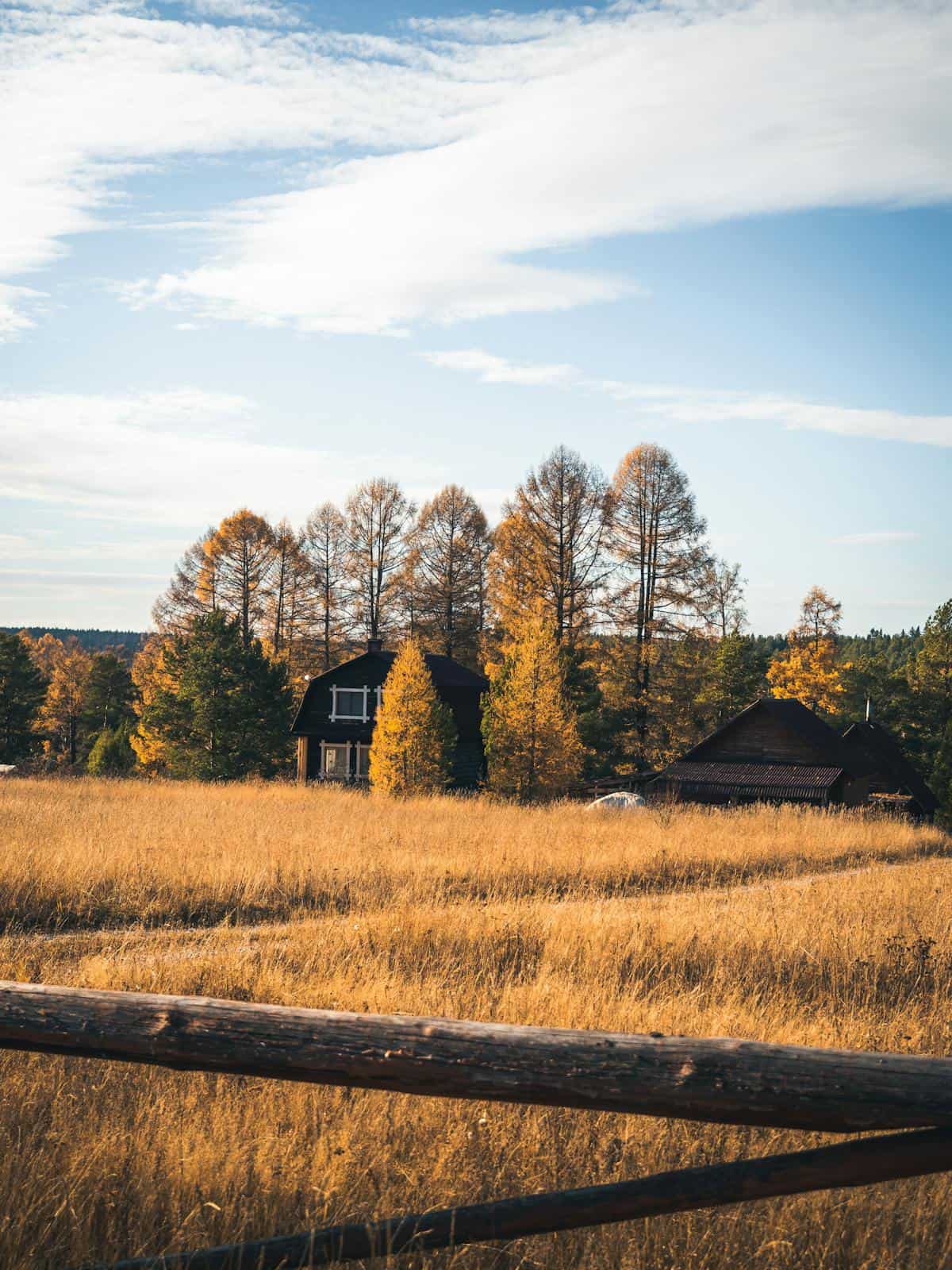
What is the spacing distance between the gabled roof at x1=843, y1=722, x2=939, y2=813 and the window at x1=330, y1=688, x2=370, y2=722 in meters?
19.8

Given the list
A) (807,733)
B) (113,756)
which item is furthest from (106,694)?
(807,733)

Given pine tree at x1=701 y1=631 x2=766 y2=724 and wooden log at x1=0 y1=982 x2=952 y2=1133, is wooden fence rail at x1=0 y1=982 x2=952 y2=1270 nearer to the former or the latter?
wooden log at x1=0 y1=982 x2=952 y2=1133

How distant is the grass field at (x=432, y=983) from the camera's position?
13.9 ft

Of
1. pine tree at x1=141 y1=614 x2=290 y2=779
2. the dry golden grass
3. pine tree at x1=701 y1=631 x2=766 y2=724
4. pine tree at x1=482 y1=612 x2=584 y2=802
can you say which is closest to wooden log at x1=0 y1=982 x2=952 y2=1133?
the dry golden grass

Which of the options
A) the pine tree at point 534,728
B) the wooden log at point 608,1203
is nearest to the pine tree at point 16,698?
the pine tree at point 534,728

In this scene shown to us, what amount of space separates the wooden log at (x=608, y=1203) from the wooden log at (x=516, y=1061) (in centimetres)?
18

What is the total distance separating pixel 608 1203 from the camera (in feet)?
11.3

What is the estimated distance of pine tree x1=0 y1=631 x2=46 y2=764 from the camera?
56375 mm

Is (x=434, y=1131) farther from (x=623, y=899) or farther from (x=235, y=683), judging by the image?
(x=235, y=683)

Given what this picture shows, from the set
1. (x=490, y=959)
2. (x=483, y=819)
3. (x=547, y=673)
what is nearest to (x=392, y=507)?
(x=547, y=673)

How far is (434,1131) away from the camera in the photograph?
5.01m

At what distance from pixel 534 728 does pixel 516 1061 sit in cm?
2959

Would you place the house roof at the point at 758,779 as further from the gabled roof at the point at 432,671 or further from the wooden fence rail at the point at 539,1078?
the wooden fence rail at the point at 539,1078

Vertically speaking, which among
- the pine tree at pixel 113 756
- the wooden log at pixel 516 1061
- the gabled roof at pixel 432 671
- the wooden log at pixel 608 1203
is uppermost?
the gabled roof at pixel 432 671
